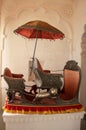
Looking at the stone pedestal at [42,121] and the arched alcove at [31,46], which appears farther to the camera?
the arched alcove at [31,46]

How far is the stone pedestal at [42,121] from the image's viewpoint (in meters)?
3.23

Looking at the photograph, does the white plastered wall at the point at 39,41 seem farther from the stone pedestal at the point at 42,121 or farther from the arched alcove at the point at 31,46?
the stone pedestal at the point at 42,121

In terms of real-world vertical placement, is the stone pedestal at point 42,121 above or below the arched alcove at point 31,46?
below

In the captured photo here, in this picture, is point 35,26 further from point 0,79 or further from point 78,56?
point 0,79

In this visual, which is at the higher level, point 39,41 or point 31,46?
point 39,41

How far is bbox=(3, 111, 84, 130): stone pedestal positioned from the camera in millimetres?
3229

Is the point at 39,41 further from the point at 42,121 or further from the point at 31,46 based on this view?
the point at 42,121

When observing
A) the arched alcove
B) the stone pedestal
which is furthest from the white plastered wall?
the stone pedestal

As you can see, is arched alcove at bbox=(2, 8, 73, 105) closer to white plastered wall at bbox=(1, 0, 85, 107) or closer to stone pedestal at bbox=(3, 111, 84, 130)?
white plastered wall at bbox=(1, 0, 85, 107)

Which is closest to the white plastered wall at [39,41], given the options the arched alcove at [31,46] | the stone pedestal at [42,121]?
the arched alcove at [31,46]

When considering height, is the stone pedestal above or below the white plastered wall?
below

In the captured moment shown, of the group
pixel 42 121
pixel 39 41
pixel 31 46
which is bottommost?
pixel 42 121

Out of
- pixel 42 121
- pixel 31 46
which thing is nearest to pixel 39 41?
pixel 31 46

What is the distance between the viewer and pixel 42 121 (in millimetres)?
3326
